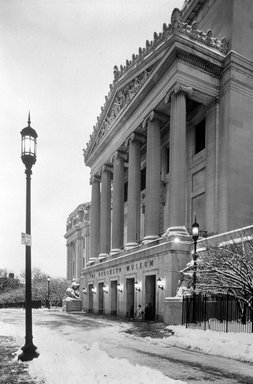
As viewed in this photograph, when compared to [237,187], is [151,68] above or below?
above

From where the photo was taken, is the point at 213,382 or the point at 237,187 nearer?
the point at 213,382

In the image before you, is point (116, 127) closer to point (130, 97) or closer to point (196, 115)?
point (130, 97)

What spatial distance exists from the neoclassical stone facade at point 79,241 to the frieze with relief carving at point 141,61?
46221 mm

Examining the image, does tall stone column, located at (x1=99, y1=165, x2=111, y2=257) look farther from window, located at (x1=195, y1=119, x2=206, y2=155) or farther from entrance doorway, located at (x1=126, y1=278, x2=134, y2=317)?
window, located at (x1=195, y1=119, x2=206, y2=155)

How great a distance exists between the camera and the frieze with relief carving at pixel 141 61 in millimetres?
33812

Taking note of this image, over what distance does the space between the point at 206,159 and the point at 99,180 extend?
77.3 ft

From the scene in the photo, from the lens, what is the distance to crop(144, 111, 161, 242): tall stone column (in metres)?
36.4

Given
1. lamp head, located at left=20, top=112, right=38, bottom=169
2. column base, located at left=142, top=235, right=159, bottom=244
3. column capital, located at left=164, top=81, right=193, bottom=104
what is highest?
column capital, located at left=164, top=81, right=193, bottom=104

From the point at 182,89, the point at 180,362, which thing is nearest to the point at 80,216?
the point at 182,89

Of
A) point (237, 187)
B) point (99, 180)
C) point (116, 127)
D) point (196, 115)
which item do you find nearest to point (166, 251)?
point (237, 187)

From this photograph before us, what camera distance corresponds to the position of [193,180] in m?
38.3

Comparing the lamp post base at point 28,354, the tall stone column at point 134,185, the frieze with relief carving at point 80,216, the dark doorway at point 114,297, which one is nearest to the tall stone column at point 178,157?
the tall stone column at point 134,185

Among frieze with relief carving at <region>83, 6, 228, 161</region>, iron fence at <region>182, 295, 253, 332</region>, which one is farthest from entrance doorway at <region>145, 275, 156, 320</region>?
frieze with relief carving at <region>83, 6, 228, 161</region>

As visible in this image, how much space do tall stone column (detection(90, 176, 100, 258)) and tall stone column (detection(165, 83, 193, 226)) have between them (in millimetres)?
23423
